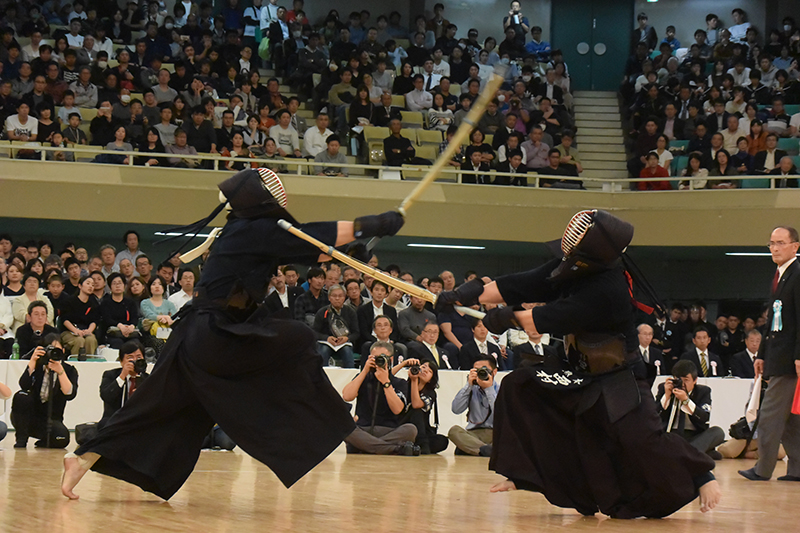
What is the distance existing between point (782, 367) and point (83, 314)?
23.5 feet

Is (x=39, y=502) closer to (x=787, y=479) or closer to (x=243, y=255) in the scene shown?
(x=243, y=255)

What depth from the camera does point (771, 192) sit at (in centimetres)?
1538

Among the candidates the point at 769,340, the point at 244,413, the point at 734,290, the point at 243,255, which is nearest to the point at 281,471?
the point at 244,413

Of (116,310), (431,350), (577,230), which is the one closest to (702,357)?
(431,350)

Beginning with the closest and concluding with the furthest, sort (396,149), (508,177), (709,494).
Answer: (709,494) < (396,149) < (508,177)

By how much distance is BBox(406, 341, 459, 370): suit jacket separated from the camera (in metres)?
10.1

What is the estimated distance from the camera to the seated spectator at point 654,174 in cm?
1631

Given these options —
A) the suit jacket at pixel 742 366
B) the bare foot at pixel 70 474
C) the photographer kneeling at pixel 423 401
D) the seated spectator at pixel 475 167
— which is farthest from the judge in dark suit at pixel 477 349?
the bare foot at pixel 70 474

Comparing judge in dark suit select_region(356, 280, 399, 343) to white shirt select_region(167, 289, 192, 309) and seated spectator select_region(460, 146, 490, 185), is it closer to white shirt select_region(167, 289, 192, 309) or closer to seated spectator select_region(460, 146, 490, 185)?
white shirt select_region(167, 289, 192, 309)

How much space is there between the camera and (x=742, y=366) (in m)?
11.8

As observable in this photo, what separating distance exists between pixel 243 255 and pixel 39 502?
1594 millimetres

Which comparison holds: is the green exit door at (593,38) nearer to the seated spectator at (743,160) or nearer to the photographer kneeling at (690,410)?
the seated spectator at (743,160)

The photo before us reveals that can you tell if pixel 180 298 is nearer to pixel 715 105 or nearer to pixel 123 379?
pixel 123 379

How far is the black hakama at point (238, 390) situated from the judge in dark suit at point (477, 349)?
5.88 meters
